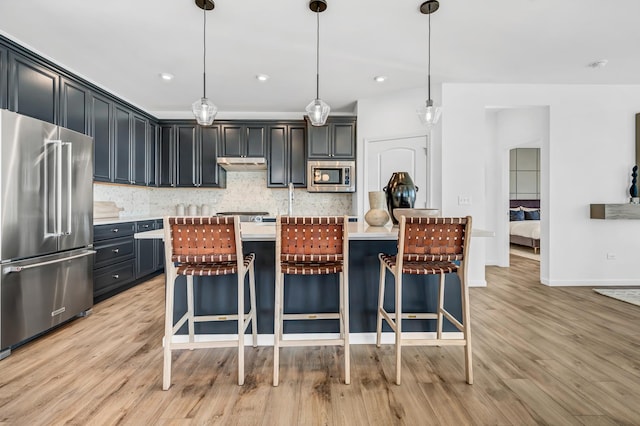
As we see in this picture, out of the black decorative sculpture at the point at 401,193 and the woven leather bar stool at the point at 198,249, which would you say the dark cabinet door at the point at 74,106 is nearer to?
the woven leather bar stool at the point at 198,249

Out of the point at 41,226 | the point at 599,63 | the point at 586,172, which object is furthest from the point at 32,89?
the point at 586,172

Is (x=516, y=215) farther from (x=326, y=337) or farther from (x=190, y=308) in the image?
(x=190, y=308)

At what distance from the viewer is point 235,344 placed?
5.81ft

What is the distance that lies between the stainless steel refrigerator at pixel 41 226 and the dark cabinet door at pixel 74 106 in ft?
1.93

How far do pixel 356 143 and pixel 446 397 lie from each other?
3866 millimetres

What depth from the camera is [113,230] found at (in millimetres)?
3615

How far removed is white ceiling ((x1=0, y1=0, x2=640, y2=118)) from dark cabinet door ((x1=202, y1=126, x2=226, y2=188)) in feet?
3.16

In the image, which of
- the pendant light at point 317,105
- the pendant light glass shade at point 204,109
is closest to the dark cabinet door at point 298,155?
the pendant light at point 317,105

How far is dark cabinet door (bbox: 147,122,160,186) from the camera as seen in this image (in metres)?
4.83

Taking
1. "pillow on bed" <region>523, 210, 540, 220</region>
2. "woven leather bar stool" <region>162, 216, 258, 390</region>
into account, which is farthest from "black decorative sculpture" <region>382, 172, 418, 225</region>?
"pillow on bed" <region>523, 210, 540, 220</region>

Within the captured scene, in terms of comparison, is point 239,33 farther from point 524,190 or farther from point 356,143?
point 524,190

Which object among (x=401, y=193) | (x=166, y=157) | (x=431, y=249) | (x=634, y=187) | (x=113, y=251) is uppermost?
(x=166, y=157)

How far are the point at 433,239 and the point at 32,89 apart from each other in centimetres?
365

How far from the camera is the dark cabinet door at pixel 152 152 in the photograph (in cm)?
483
